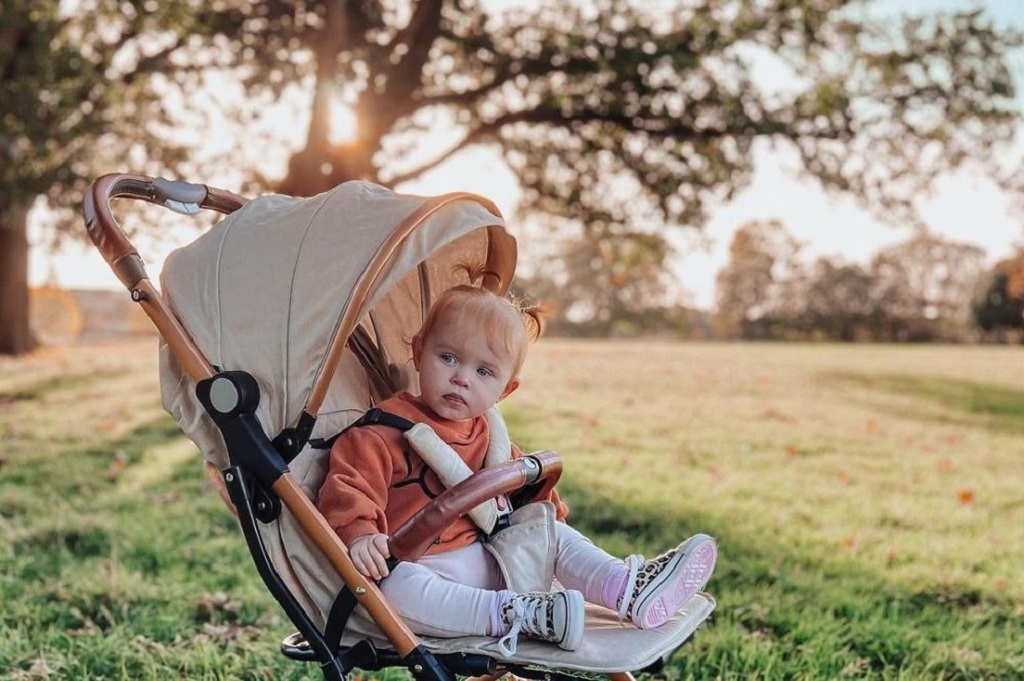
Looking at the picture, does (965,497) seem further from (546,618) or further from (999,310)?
(999,310)

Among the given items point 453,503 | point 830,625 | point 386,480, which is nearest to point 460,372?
point 386,480

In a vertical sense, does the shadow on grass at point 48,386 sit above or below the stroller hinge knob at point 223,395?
below

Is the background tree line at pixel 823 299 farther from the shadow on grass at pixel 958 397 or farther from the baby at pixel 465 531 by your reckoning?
the baby at pixel 465 531

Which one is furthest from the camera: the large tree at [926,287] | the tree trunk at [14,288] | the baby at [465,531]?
the large tree at [926,287]

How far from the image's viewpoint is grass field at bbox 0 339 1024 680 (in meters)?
3.96

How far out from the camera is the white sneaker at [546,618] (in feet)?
7.95

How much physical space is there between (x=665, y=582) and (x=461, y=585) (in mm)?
501

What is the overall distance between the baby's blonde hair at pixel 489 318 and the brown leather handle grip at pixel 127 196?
766 millimetres

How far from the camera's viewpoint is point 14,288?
17672 millimetres

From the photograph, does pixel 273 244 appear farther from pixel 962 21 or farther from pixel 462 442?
pixel 962 21

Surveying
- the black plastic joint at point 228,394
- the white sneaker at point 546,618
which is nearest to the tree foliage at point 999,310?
the white sneaker at point 546,618

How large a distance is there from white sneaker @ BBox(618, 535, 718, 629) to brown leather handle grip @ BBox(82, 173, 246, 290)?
149 cm

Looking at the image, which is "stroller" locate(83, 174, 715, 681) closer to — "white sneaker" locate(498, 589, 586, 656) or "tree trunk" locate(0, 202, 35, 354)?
"white sneaker" locate(498, 589, 586, 656)

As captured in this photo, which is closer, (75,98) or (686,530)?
(686,530)
